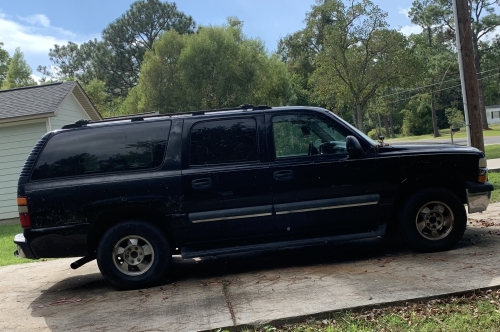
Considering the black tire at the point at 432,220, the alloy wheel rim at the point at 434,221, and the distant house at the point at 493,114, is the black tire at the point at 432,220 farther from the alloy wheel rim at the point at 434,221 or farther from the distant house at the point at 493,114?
the distant house at the point at 493,114

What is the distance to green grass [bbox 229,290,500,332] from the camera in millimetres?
3916

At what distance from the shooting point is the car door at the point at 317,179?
575 centimetres

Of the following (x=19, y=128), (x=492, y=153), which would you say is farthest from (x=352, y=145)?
(x=492, y=153)

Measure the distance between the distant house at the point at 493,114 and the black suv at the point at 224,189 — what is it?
242 feet

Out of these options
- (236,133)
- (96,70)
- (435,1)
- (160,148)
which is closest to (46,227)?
(160,148)

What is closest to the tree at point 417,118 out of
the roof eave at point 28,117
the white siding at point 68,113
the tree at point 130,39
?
the tree at point 130,39

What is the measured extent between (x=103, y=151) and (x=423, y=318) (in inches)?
155

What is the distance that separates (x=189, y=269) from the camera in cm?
666

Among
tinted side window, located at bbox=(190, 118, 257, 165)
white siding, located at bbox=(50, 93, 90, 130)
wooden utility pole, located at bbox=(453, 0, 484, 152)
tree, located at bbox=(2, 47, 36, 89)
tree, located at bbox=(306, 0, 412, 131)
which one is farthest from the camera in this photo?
tree, located at bbox=(2, 47, 36, 89)

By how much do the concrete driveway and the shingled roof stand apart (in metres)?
8.99

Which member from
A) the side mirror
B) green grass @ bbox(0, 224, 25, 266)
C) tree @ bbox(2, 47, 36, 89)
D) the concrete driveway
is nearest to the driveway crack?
the concrete driveway

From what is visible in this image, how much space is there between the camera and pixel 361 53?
2691cm

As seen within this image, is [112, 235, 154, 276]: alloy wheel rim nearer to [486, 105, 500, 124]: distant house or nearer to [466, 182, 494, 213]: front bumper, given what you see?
[466, 182, 494, 213]: front bumper

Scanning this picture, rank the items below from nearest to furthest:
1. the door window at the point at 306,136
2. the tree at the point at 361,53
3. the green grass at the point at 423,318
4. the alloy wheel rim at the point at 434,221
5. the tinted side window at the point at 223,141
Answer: the green grass at the point at 423,318
the tinted side window at the point at 223,141
the door window at the point at 306,136
the alloy wheel rim at the point at 434,221
the tree at the point at 361,53
